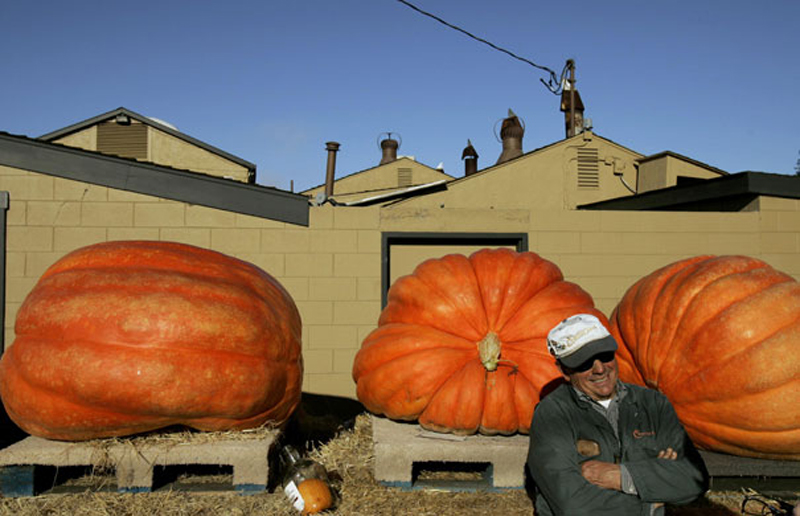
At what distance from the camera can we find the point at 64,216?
5582mm

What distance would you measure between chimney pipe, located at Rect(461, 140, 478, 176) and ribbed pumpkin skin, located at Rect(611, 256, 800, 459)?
17415 mm

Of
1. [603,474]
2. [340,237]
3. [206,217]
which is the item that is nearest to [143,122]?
[206,217]

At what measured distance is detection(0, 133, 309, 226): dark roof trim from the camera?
18.3 ft

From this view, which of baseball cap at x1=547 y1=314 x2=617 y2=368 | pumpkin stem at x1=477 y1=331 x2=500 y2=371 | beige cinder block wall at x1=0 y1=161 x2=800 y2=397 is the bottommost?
pumpkin stem at x1=477 y1=331 x2=500 y2=371

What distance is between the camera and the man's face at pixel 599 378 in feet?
7.42

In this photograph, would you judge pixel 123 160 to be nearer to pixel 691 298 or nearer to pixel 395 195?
pixel 691 298

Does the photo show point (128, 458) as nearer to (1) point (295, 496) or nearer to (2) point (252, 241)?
(1) point (295, 496)

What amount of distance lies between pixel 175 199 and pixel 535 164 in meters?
10.6

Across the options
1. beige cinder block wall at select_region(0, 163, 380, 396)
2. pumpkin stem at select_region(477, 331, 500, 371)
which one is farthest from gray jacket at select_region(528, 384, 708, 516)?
beige cinder block wall at select_region(0, 163, 380, 396)

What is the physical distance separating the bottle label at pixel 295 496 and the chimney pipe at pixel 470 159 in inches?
718

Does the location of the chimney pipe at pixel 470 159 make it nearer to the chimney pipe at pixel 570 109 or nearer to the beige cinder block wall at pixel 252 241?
the chimney pipe at pixel 570 109

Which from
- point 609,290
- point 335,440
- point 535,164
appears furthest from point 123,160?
point 535,164

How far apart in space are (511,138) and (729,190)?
11686mm

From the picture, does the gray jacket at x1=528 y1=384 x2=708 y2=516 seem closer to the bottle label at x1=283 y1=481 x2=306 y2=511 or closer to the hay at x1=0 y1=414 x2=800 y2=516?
the hay at x1=0 y1=414 x2=800 y2=516
